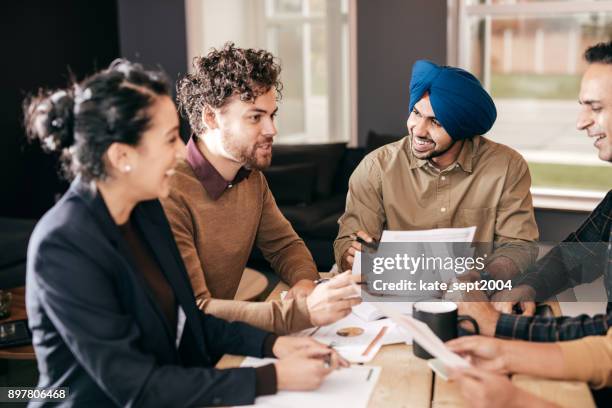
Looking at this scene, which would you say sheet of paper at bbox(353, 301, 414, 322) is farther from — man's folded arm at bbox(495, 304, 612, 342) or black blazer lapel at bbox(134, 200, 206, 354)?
black blazer lapel at bbox(134, 200, 206, 354)

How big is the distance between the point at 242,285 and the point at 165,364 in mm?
1710

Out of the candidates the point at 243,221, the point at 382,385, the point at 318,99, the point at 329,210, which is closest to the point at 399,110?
the point at 329,210

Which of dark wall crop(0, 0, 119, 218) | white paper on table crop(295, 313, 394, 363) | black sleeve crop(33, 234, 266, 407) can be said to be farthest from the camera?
dark wall crop(0, 0, 119, 218)

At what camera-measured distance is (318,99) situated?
6441 millimetres

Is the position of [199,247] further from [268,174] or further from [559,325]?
[268,174]

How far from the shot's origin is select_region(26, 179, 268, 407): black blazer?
Answer: 4.03 feet

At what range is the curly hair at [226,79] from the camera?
1.94 metres

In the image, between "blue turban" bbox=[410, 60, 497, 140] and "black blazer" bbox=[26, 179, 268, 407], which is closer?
"black blazer" bbox=[26, 179, 268, 407]

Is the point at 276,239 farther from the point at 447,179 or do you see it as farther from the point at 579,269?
the point at 579,269

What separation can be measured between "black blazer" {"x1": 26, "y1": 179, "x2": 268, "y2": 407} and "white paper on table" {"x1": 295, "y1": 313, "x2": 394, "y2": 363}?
25cm

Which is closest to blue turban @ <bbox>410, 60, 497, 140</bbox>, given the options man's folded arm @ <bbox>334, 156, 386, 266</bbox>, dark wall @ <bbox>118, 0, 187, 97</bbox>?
man's folded arm @ <bbox>334, 156, 386, 266</bbox>

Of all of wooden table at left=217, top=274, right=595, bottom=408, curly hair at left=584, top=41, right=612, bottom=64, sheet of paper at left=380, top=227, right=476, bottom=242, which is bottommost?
wooden table at left=217, top=274, right=595, bottom=408

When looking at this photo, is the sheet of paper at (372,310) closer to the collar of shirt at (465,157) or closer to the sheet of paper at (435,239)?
the sheet of paper at (435,239)

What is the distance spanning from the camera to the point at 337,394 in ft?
4.19
